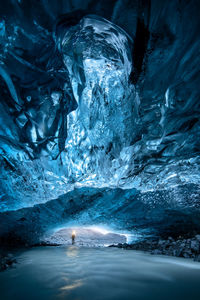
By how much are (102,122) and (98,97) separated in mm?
575

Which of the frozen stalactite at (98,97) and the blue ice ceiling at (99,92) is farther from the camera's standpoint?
the frozen stalactite at (98,97)

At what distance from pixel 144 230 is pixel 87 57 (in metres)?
7.50

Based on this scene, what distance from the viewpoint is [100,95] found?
2803mm

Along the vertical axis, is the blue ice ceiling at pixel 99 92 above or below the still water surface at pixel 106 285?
above

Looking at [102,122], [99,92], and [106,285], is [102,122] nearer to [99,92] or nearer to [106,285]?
[99,92]

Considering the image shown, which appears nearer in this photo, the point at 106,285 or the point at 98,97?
the point at 106,285

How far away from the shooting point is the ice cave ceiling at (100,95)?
1.85 meters

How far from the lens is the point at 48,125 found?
3.11 meters

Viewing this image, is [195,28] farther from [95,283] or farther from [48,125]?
[95,283]

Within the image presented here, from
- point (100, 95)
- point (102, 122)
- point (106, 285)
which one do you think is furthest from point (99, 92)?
point (106, 285)

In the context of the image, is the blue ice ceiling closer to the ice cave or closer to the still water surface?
the ice cave

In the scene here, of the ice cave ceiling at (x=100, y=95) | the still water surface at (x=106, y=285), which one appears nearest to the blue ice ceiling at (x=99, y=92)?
the ice cave ceiling at (x=100, y=95)

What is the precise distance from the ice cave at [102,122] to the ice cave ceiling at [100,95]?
0.05ft

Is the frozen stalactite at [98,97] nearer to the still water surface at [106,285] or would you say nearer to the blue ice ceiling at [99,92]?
the blue ice ceiling at [99,92]
